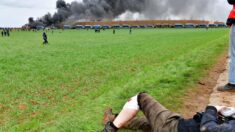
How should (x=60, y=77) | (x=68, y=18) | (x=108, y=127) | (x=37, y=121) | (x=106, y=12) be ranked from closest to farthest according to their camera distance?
1. (x=108, y=127)
2. (x=37, y=121)
3. (x=60, y=77)
4. (x=68, y=18)
5. (x=106, y=12)

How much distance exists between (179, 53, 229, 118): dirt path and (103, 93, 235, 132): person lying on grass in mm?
1694

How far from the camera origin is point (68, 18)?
130 meters

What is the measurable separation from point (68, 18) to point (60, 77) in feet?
375

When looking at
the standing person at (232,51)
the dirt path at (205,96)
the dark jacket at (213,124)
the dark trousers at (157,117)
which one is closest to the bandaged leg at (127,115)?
the dark trousers at (157,117)

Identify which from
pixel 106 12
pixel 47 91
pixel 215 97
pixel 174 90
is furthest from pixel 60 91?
pixel 106 12

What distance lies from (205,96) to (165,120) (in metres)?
3.78

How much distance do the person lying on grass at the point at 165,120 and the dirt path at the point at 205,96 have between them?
1.69 m

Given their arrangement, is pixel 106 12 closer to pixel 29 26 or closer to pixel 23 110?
pixel 29 26

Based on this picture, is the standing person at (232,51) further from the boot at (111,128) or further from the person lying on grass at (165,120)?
the boot at (111,128)

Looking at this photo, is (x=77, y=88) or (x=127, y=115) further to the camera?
(x=77, y=88)

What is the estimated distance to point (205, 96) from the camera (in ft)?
29.3

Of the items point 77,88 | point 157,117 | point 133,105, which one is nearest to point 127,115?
point 133,105

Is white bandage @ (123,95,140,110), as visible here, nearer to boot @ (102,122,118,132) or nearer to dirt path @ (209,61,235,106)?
boot @ (102,122,118,132)

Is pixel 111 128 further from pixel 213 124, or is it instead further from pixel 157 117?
pixel 213 124
